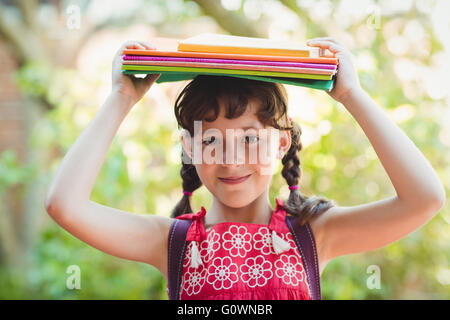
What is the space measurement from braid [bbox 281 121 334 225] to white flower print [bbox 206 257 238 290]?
0.67 ft

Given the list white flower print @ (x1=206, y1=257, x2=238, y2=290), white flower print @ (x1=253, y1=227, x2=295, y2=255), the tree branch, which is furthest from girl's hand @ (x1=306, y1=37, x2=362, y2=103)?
the tree branch

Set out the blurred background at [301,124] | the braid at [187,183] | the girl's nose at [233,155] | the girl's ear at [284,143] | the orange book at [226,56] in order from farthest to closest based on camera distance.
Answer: the blurred background at [301,124] → the braid at [187,183] → the girl's ear at [284,143] → the girl's nose at [233,155] → the orange book at [226,56]

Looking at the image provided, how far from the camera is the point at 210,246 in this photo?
114cm

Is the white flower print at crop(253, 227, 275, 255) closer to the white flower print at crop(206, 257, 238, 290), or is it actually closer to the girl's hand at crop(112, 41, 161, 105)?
the white flower print at crop(206, 257, 238, 290)

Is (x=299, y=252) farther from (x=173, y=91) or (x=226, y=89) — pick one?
(x=173, y=91)

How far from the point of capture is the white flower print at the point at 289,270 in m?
1.08

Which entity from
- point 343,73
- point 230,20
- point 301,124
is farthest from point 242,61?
point 230,20

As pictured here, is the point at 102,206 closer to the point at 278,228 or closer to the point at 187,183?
the point at 187,183

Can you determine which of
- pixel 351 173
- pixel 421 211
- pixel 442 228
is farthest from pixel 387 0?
pixel 421 211

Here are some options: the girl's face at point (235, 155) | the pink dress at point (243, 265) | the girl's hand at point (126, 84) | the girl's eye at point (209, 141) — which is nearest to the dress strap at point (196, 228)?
the pink dress at point (243, 265)

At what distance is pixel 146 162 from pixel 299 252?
1444 millimetres

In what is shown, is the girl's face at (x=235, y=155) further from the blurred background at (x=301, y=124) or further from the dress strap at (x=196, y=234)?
the blurred background at (x=301, y=124)

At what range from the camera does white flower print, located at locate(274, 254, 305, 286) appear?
108 centimetres

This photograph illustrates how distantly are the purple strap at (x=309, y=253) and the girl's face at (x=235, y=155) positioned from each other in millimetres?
139
